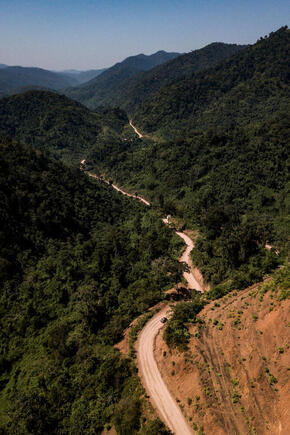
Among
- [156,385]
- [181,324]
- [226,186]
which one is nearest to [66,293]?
[181,324]

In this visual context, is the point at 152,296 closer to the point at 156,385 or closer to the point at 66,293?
the point at 156,385

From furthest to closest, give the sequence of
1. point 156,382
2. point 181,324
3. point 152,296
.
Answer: point 152,296
point 181,324
point 156,382

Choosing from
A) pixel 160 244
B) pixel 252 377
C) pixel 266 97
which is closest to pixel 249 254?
pixel 160 244

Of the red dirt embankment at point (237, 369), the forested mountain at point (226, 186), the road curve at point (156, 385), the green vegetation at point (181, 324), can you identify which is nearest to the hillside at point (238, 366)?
the red dirt embankment at point (237, 369)

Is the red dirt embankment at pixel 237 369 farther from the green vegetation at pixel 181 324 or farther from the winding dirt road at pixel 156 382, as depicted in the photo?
the green vegetation at pixel 181 324

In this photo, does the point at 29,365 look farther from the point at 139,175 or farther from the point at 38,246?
the point at 139,175

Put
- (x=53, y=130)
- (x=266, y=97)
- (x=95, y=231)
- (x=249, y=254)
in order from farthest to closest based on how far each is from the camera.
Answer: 1. (x=53, y=130)
2. (x=266, y=97)
3. (x=95, y=231)
4. (x=249, y=254)

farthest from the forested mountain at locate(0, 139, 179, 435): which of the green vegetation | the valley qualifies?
the green vegetation
